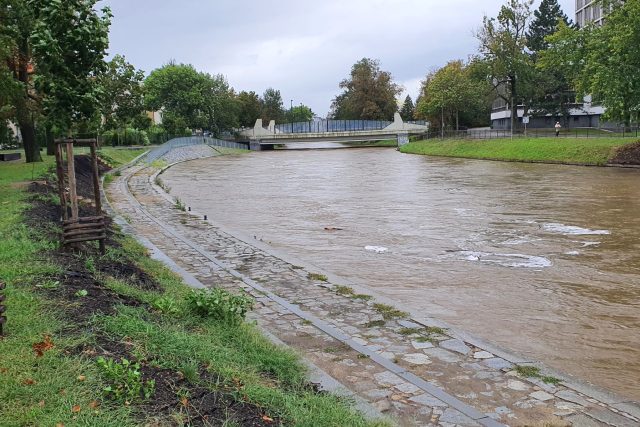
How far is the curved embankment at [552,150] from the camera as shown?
37.8m

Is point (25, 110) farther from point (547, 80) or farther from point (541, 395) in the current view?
point (547, 80)

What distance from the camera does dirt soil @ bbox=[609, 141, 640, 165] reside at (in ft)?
120

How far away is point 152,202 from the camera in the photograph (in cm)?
2197

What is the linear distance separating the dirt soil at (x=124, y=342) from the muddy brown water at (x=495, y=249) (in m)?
4.04

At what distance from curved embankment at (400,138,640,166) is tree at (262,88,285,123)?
5858cm

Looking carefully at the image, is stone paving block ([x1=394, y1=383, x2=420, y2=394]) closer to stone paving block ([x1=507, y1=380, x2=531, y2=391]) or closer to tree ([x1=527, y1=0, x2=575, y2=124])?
stone paving block ([x1=507, y1=380, x2=531, y2=391])

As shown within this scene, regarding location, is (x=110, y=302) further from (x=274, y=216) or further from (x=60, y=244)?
(x=274, y=216)

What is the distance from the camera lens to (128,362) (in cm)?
452

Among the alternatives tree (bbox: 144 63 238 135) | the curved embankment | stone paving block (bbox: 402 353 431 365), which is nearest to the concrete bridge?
tree (bbox: 144 63 238 135)

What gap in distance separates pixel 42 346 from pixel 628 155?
39.2 meters

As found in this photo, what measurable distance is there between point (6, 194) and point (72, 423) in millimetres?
13259

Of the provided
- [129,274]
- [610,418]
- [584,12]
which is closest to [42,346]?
[129,274]

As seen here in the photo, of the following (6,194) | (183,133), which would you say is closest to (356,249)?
(6,194)

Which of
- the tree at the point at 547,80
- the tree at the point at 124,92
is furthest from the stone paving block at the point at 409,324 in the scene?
the tree at the point at 547,80
